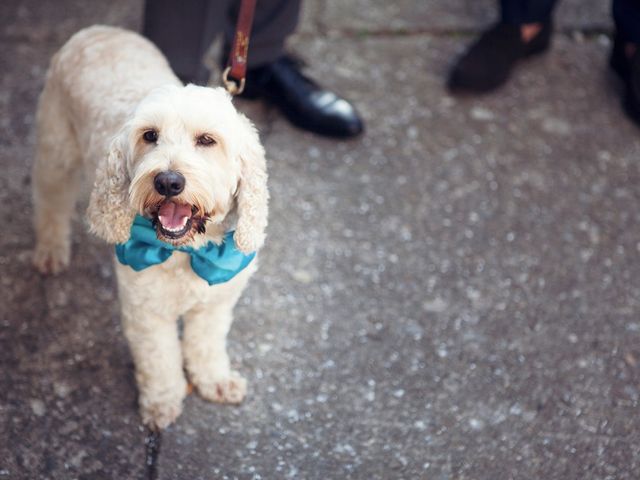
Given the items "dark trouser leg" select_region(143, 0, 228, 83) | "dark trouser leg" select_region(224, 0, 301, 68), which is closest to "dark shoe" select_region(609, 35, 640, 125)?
"dark trouser leg" select_region(224, 0, 301, 68)

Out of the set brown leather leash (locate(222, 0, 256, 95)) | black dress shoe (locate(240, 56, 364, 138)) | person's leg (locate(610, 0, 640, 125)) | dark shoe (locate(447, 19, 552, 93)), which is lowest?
black dress shoe (locate(240, 56, 364, 138))

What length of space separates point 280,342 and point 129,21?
231 cm

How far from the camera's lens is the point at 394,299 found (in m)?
3.24

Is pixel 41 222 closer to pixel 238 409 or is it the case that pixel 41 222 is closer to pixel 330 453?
pixel 238 409

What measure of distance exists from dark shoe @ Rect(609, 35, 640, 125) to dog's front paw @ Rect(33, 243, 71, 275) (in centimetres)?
286

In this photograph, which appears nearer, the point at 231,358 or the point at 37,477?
the point at 37,477

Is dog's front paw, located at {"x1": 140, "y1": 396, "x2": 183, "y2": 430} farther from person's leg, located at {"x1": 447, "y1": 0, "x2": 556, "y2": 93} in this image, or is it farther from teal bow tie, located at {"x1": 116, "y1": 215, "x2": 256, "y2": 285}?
person's leg, located at {"x1": 447, "y1": 0, "x2": 556, "y2": 93}

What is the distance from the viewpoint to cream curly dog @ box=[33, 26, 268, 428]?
7.06 feet

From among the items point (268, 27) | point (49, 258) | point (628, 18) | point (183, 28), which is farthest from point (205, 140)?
point (628, 18)

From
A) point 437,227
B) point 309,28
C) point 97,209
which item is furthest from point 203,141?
point 309,28

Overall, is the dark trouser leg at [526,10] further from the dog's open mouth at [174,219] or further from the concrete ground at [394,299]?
the dog's open mouth at [174,219]

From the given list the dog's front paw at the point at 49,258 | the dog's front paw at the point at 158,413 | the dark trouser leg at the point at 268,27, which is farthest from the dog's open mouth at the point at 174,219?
the dark trouser leg at the point at 268,27

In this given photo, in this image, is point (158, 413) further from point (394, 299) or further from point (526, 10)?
point (526, 10)

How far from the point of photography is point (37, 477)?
2.56m
